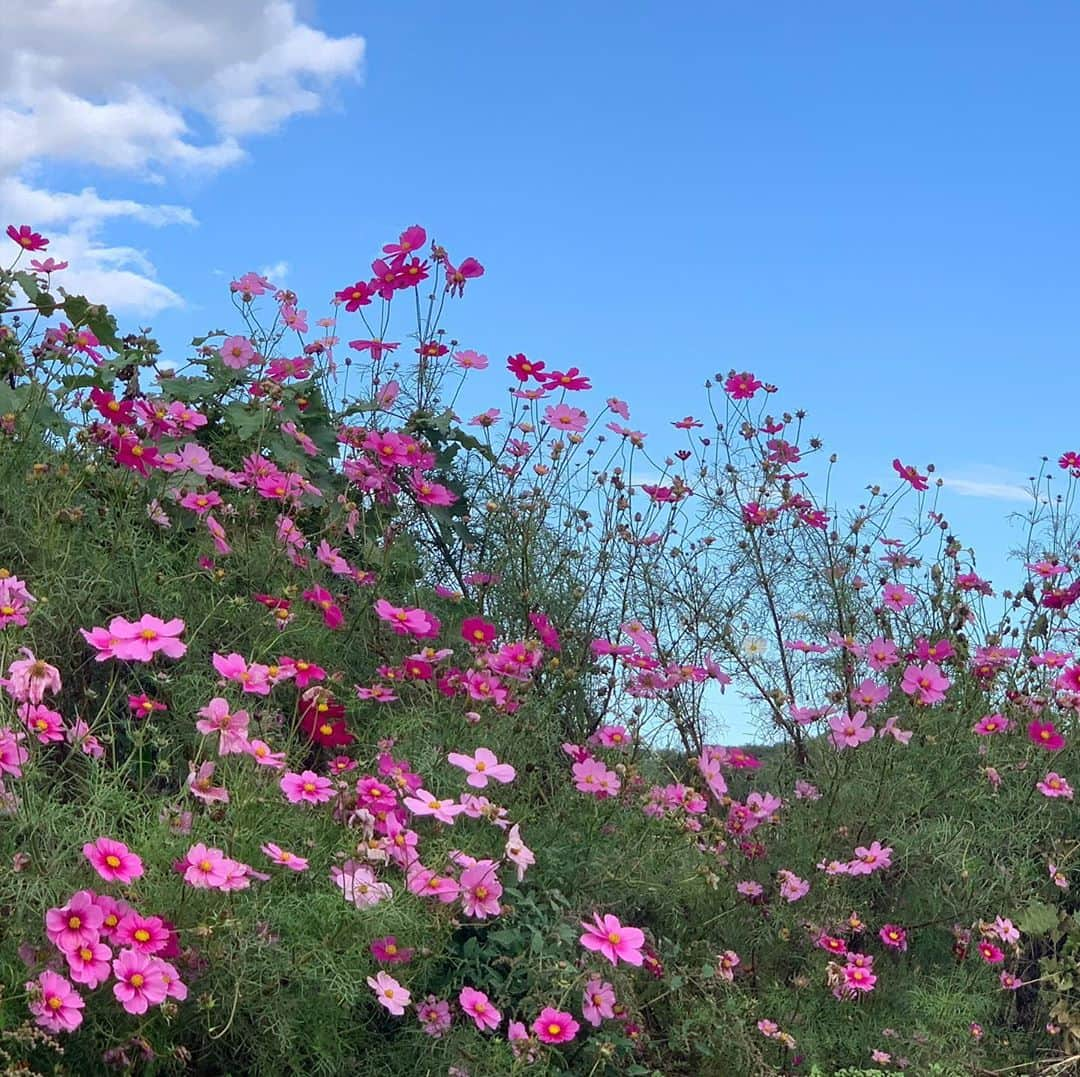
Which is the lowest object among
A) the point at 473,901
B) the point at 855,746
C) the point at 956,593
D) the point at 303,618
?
the point at 473,901

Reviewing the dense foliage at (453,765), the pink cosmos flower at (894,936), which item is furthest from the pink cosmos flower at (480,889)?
the pink cosmos flower at (894,936)

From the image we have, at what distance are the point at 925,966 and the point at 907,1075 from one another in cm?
42

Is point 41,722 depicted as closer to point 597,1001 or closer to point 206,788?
point 206,788

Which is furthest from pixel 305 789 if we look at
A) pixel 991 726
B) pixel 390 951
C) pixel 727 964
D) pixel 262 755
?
pixel 991 726

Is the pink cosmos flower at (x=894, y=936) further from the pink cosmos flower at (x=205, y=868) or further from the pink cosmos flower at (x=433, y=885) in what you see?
the pink cosmos flower at (x=205, y=868)

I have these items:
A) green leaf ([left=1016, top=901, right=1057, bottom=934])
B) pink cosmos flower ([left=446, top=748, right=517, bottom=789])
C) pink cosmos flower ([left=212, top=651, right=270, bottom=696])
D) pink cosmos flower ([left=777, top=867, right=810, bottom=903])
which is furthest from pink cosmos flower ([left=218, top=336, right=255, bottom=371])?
green leaf ([left=1016, top=901, right=1057, bottom=934])

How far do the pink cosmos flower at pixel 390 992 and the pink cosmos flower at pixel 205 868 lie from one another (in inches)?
11.8

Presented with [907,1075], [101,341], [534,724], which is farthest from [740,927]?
[101,341]

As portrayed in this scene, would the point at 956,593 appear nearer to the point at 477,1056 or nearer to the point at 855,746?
the point at 855,746

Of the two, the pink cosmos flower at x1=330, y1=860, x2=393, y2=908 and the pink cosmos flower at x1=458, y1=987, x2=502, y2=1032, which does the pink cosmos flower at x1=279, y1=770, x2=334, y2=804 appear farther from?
the pink cosmos flower at x1=458, y1=987, x2=502, y2=1032

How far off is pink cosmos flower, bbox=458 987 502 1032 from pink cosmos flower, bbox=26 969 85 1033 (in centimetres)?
66

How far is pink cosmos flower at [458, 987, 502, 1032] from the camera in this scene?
7.46 ft

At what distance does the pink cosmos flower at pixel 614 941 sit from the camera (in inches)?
90.2

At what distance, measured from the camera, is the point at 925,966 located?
328 cm
